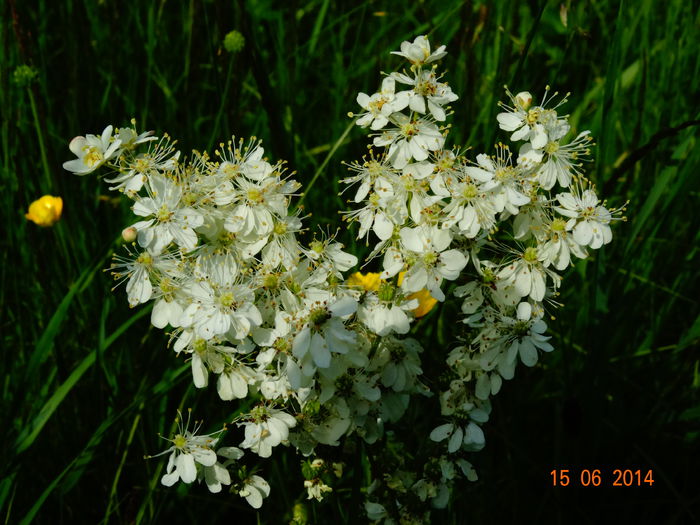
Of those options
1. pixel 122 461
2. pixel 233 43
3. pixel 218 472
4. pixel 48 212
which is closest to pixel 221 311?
pixel 218 472

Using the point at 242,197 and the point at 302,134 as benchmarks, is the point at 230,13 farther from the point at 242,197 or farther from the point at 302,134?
the point at 242,197

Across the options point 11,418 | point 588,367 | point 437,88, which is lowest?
point 11,418

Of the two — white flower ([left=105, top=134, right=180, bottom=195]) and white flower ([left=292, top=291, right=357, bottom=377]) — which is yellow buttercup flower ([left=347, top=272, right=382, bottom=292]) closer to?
white flower ([left=292, top=291, right=357, bottom=377])

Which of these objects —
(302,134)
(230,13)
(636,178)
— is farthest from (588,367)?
(230,13)

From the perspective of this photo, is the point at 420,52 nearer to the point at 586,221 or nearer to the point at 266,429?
the point at 586,221

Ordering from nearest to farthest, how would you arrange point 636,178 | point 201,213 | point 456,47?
point 201,213
point 456,47
point 636,178
